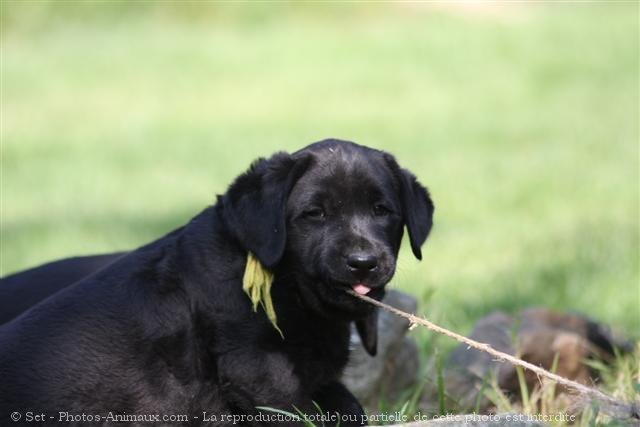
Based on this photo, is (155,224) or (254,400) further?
(155,224)

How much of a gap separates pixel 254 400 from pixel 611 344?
2361 millimetres

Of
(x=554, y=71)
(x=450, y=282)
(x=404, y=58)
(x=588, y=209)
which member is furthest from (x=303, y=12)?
(x=450, y=282)

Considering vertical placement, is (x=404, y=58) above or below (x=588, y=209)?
above

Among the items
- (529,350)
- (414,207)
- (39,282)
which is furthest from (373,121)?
(414,207)

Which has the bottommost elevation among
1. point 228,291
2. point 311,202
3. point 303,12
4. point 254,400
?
point 254,400

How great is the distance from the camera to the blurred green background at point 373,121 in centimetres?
955

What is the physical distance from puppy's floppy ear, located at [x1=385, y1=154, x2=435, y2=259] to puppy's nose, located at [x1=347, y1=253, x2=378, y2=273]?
17.4 inches

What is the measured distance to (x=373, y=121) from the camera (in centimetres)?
1591

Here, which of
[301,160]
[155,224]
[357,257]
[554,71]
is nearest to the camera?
[357,257]

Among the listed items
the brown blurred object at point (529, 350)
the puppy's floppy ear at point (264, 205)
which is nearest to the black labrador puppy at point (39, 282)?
the puppy's floppy ear at point (264, 205)

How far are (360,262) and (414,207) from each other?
0.59 metres

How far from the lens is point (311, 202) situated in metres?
4.71

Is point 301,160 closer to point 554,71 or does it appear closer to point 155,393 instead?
point 155,393

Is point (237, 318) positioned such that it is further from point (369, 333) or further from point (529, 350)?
point (529, 350)
